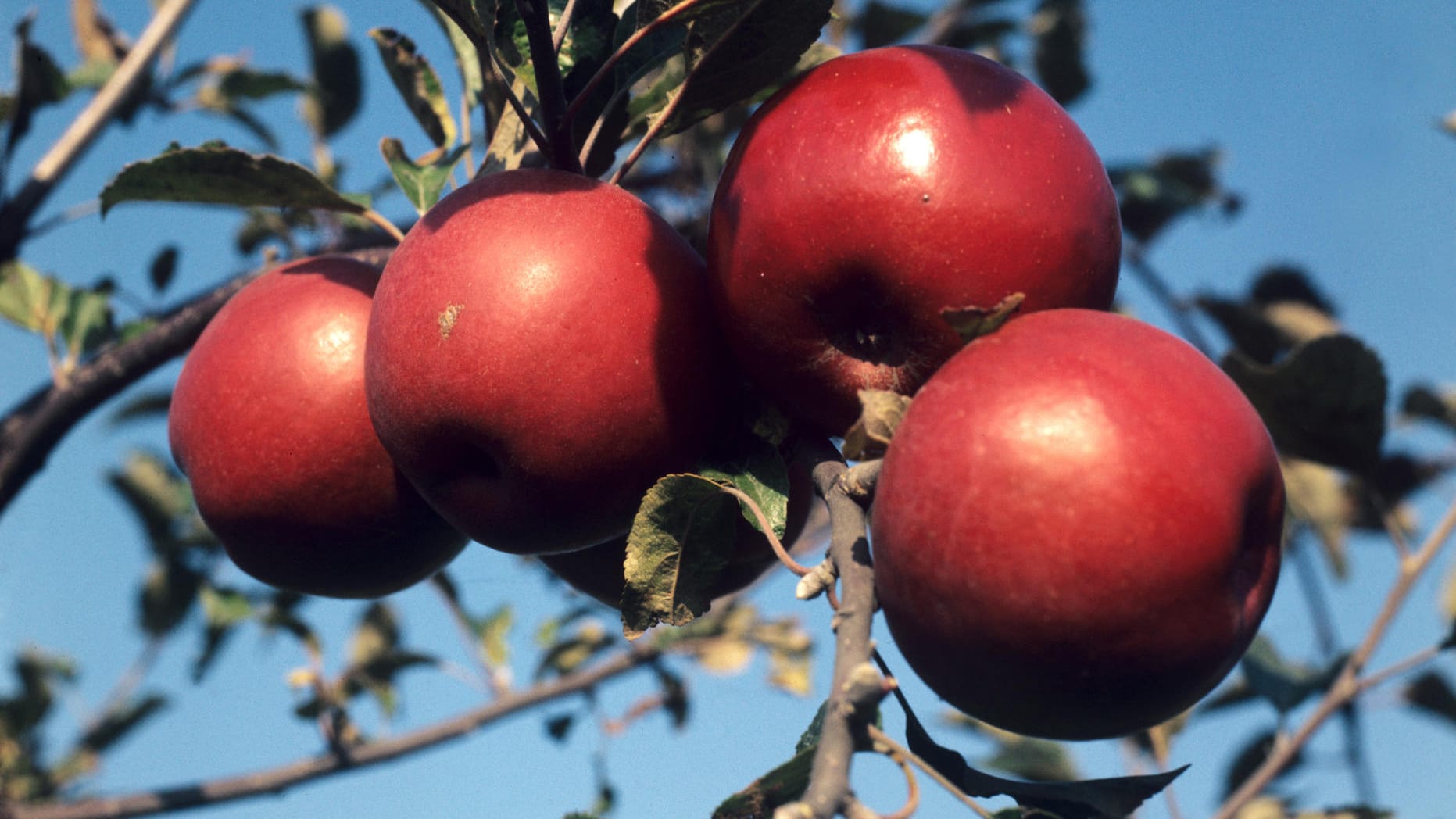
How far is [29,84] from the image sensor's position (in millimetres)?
2543

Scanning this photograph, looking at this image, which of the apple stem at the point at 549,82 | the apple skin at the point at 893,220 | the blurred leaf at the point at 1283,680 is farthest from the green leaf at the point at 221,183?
the blurred leaf at the point at 1283,680

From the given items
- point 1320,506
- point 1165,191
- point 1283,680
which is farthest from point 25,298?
point 1320,506

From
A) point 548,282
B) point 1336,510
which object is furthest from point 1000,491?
point 1336,510

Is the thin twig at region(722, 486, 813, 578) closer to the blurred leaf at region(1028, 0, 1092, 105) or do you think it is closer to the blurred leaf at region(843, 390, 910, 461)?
the blurred leaf at region(843, 390, 910, 461)

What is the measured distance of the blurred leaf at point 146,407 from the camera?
3658mm

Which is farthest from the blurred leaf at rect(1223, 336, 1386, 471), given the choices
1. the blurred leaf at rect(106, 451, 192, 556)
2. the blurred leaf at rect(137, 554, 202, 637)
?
the blurred leaf at rect(106, 451, 192, 556)

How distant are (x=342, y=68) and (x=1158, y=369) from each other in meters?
2.85

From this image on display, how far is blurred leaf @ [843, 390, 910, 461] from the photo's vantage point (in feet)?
3.72

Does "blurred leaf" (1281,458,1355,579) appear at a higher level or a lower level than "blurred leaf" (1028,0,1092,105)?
lower

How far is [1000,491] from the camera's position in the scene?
3.22 feet

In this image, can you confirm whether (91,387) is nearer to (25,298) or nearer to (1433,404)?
(25,298)

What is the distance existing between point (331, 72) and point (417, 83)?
158cm

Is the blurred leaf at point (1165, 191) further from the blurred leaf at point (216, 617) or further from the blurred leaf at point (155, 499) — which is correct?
the blurred leaf at point (155, 499)

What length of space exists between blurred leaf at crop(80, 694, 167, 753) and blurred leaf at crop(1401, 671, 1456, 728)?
367 centimetres
